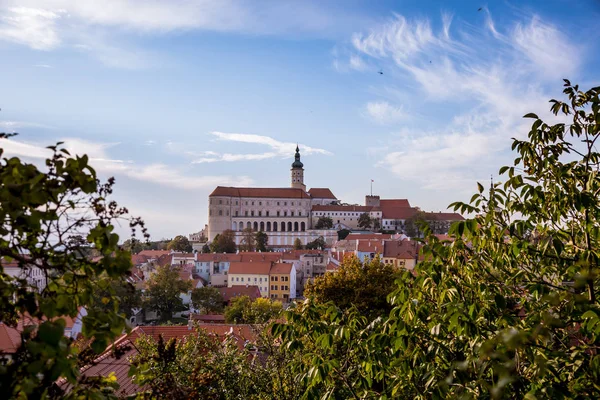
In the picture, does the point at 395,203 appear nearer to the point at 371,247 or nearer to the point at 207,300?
the point at 371,247

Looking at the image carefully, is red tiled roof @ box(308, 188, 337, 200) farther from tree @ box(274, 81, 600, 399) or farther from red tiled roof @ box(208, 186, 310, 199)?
tree @ box(274, 81, 600, 399)

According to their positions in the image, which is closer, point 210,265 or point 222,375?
point 222,375

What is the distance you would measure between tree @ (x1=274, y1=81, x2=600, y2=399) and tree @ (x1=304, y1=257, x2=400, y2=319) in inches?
415

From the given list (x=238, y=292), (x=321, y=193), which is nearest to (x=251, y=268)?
(x=238, y=292)

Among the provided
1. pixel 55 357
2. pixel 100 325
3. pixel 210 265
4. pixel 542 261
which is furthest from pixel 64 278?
pixel 210 265

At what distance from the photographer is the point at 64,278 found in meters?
2.08

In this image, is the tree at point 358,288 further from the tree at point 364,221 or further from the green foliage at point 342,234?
the tree at point 364,221

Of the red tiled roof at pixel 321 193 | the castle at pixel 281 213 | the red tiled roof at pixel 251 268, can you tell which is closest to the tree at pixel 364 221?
the castle at pixel 281 213

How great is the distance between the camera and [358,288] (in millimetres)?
15000

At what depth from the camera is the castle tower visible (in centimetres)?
11625

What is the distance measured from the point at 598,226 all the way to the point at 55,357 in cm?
346

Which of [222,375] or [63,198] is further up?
[63,198]

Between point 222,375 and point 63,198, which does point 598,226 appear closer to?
point 63,198

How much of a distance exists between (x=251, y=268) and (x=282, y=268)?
10.7ft
